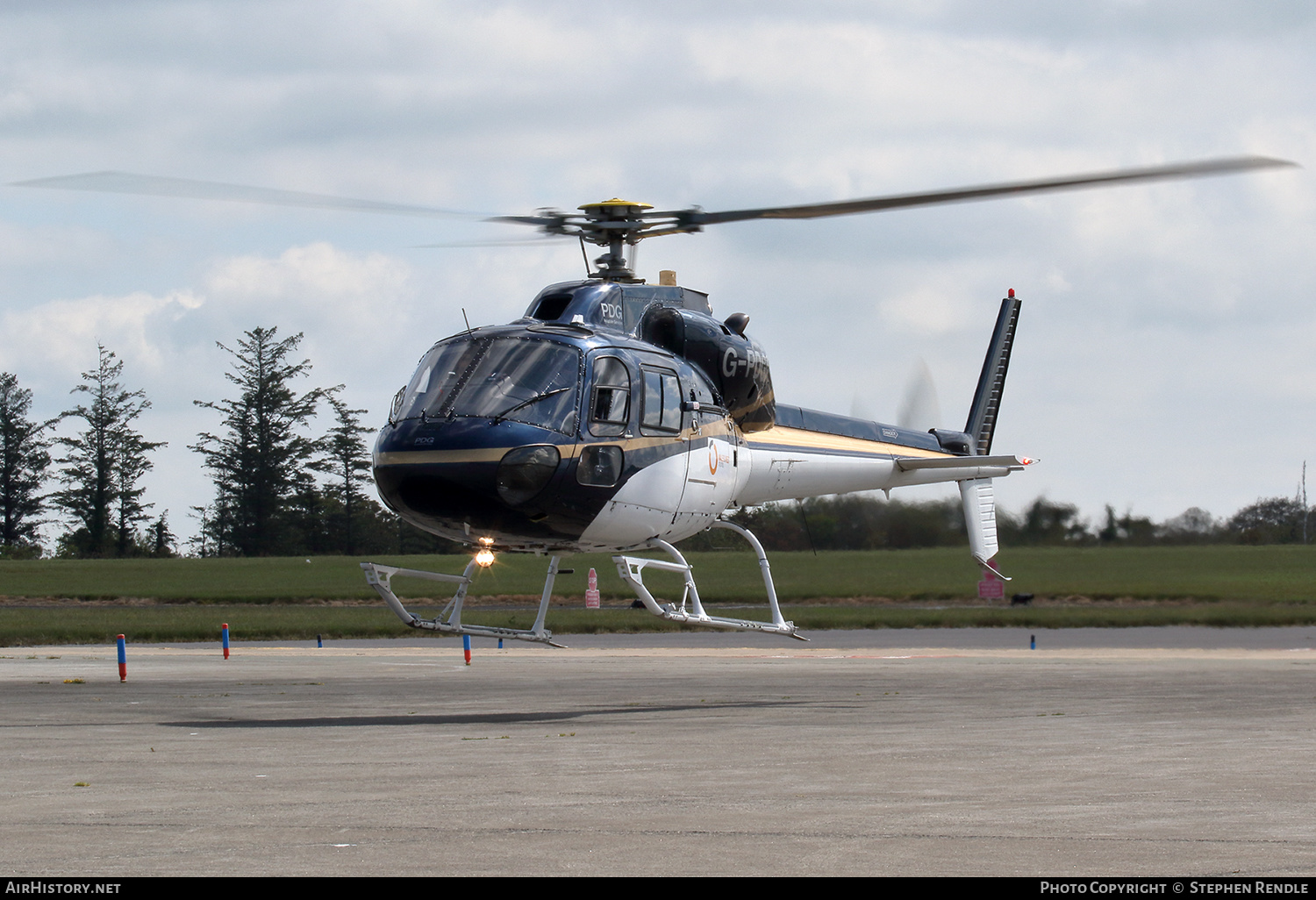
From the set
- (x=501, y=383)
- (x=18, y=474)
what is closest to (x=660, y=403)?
(x=501, y=383)

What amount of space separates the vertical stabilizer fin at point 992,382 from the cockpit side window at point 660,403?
9.85 metres

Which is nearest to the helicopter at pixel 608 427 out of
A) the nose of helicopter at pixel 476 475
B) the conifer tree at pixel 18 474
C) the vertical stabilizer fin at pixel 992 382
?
the nose of helicopter at pixel 476 475

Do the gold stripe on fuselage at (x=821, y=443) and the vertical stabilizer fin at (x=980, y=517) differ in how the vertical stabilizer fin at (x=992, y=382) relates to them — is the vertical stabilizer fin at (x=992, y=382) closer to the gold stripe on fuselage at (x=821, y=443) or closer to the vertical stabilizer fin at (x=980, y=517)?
the vertical stabilizer fin at (x=980, y=517)

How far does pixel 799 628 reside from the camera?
40.2 metres

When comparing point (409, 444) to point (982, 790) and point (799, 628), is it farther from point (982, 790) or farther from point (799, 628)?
point (799, 628)

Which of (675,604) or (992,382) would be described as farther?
(992,382)

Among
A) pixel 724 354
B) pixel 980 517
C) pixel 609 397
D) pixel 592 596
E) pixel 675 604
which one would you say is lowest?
pixel 592 596

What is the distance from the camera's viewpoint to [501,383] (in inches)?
622

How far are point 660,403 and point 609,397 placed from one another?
988 mm

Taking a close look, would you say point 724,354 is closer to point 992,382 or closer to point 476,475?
point 476,475

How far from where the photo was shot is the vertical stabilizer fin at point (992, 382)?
26.2 m

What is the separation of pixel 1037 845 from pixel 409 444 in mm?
8956

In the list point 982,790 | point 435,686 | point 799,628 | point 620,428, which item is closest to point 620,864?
point 982,790

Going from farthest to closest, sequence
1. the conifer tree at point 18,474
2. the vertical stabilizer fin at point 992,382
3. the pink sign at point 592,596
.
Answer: the conifer tree at point 18,474 → the pink sign at point 592,596 → the vertical stabilizer fin at point 992,382
